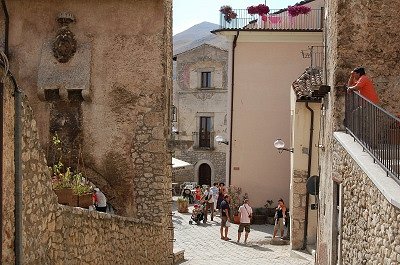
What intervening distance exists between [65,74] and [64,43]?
700mm

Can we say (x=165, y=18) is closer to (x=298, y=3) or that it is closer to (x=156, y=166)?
(x=156, y=166)

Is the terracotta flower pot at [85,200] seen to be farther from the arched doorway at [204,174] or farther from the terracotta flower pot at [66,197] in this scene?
the arched doorway at [204,174]

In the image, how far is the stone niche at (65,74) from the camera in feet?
42.6

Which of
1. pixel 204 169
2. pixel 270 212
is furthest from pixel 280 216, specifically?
pixel 204 169

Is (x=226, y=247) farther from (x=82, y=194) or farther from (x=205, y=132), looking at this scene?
(x=205, y=132)

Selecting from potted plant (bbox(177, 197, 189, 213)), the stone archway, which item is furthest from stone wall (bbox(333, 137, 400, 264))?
the stone archway

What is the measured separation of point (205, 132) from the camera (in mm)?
37281

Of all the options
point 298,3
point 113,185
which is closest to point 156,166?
point 113,185

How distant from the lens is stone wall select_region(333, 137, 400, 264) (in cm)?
524

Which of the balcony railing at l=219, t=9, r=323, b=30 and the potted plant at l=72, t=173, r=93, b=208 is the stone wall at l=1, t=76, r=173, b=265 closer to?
the potted plant at l=72, t=173, r=93, b=208

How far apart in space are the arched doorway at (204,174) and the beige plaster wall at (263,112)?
13968mm

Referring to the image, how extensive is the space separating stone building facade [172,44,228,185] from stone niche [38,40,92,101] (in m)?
23.3

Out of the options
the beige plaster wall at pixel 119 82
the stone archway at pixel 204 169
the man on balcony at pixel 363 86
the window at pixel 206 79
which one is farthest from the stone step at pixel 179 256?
the window at pixel 206 79

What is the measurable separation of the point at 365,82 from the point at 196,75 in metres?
29.0
